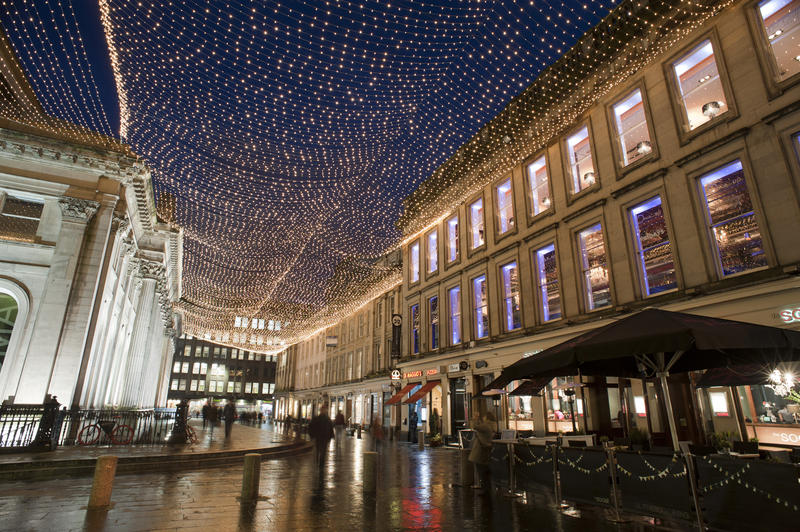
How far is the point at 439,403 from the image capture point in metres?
23.6

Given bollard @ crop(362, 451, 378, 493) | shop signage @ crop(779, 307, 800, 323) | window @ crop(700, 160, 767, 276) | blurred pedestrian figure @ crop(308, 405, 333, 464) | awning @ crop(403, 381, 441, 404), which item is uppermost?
window @ crop(700, 160, 767, 276)

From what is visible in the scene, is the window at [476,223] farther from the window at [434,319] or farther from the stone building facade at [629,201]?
the window at [434,319]

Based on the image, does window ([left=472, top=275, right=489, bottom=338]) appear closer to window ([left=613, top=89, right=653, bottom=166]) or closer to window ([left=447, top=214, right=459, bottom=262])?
window ([left=447, top=214, right=459, bottom=262])

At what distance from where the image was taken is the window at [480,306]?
2011 cm

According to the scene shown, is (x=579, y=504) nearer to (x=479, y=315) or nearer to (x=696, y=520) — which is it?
(x=696, y=520)

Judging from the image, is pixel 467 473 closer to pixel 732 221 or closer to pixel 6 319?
pixel 732 221

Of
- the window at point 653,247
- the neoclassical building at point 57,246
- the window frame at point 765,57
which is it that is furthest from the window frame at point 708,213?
the neoclassical building at point 57,246

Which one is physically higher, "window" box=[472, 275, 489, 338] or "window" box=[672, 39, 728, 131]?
"window" box=[672, 39, 728, 131]

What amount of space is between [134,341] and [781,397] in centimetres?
3405

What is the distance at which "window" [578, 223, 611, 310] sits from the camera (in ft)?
47.5

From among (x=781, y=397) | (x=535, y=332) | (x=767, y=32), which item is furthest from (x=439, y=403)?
(x=767, y=32)

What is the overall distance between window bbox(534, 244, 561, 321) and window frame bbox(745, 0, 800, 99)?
778 cm

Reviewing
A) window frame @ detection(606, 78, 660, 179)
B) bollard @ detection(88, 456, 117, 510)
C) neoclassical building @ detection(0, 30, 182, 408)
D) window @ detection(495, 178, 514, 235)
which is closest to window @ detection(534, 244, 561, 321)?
window @ detection(495, 178, 514, 235)

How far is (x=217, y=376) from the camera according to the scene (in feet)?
267
